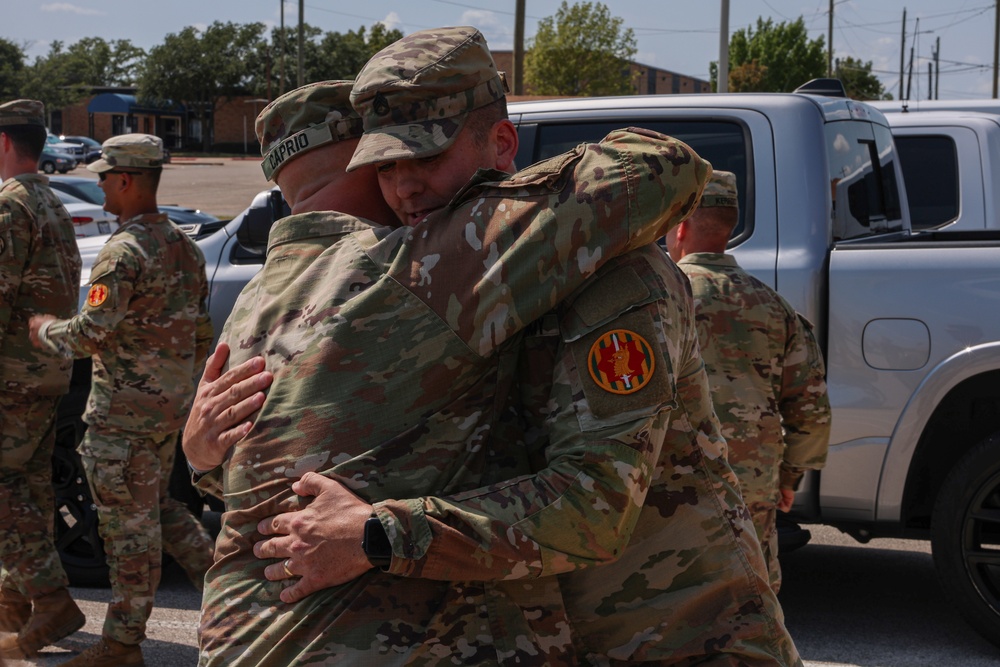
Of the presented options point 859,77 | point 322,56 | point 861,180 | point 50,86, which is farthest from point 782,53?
point 861,180

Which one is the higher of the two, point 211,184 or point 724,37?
point 724,37

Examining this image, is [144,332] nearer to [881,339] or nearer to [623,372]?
[881,339]

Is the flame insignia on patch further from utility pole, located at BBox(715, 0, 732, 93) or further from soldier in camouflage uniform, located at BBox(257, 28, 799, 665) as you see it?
utility pole, located at BBox(715, 0, 732, 93)

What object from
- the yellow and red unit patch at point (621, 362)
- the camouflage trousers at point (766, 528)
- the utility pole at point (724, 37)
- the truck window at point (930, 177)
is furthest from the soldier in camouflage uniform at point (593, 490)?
the utility pole at point (724, 37)

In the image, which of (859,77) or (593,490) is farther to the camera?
(859,77)

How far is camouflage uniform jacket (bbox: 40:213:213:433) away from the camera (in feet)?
14.6

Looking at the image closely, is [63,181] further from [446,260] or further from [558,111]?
[446,260]

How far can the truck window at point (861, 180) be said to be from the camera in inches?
192

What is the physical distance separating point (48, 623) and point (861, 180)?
401cm

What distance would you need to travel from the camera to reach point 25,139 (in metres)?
4.99

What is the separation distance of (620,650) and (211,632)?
62cm

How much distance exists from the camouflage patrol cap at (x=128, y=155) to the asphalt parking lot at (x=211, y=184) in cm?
2246

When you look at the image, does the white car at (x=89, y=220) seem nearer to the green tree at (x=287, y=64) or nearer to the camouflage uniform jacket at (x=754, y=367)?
the camouflage uniform jacket at (x=754, y=367)

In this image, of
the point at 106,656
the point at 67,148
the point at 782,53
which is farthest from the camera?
the point at 782,53
